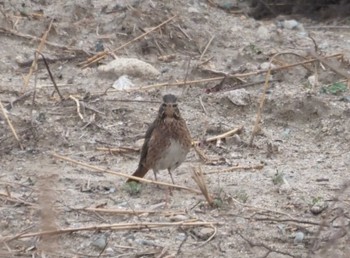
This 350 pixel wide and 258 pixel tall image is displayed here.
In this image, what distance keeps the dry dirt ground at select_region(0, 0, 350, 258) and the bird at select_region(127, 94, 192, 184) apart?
0.52ft

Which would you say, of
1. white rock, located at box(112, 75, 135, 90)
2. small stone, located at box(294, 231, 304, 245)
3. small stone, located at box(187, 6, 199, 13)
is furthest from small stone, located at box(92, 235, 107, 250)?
small stone, located at box(187, 6, 199, 13)

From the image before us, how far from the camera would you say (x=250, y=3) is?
11398mm

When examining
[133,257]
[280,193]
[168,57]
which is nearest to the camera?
[133,257]

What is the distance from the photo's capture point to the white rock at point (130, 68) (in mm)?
9211

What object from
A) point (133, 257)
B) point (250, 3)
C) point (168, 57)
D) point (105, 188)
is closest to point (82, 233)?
point (133, 257)

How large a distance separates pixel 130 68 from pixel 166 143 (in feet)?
6.65

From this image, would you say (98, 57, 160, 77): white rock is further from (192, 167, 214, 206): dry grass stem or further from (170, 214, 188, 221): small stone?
(170, 214, 188, 221): small stone

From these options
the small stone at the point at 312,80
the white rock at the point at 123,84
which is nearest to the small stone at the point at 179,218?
the white rock at the point at 123,84

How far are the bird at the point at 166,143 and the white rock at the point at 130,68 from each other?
73.8 inches

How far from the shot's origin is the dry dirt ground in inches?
240

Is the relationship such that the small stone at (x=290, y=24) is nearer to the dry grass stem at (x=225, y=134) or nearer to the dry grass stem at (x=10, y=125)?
the dry grass stem at (x=225, y=134)

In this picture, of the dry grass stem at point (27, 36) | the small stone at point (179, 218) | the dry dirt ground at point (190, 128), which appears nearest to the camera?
the dry dirt ground at point (190, 128)

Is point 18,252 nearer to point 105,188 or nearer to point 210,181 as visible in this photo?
point 105,188

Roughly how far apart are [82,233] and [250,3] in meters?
5.74
